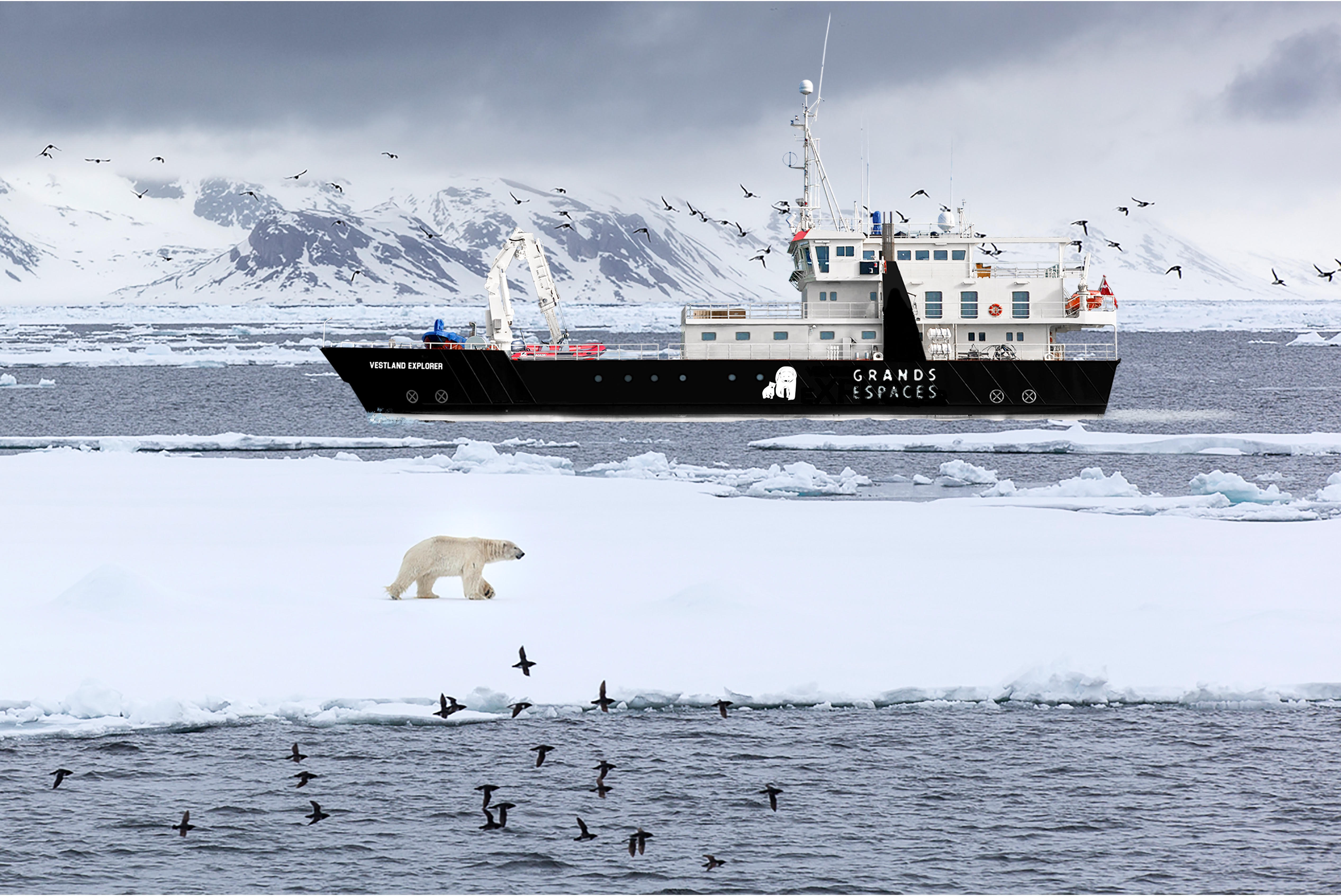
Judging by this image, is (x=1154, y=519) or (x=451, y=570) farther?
(x=1154, y=519)

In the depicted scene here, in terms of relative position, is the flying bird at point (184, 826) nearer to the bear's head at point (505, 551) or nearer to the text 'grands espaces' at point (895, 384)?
the bear's head at point (505, 551)

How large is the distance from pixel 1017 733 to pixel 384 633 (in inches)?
313

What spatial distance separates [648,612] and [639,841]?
7.15 m

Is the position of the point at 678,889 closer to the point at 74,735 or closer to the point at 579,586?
the point at 74,735

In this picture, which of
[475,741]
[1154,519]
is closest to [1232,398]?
[1154,519]

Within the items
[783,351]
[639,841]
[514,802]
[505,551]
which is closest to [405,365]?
[783,351]

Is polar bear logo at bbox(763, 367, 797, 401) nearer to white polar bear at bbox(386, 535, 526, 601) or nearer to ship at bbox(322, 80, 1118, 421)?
ship at bbox(322, 80, 1118, 421)

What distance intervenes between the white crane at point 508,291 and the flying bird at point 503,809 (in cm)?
4407

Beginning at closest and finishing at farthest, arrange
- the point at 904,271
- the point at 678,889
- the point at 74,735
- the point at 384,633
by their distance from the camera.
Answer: the point at 678,889 < the point at 74,735 < the point at 384,633 < the point at 904,271

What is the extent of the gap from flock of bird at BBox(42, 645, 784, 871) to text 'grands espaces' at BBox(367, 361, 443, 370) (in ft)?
145

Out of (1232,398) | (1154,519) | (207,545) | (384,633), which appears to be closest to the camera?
(384,633)

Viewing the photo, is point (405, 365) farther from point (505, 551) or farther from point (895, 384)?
point (505, 551)

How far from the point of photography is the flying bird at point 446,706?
14.4 meters

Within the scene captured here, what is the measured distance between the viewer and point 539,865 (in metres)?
11.8
